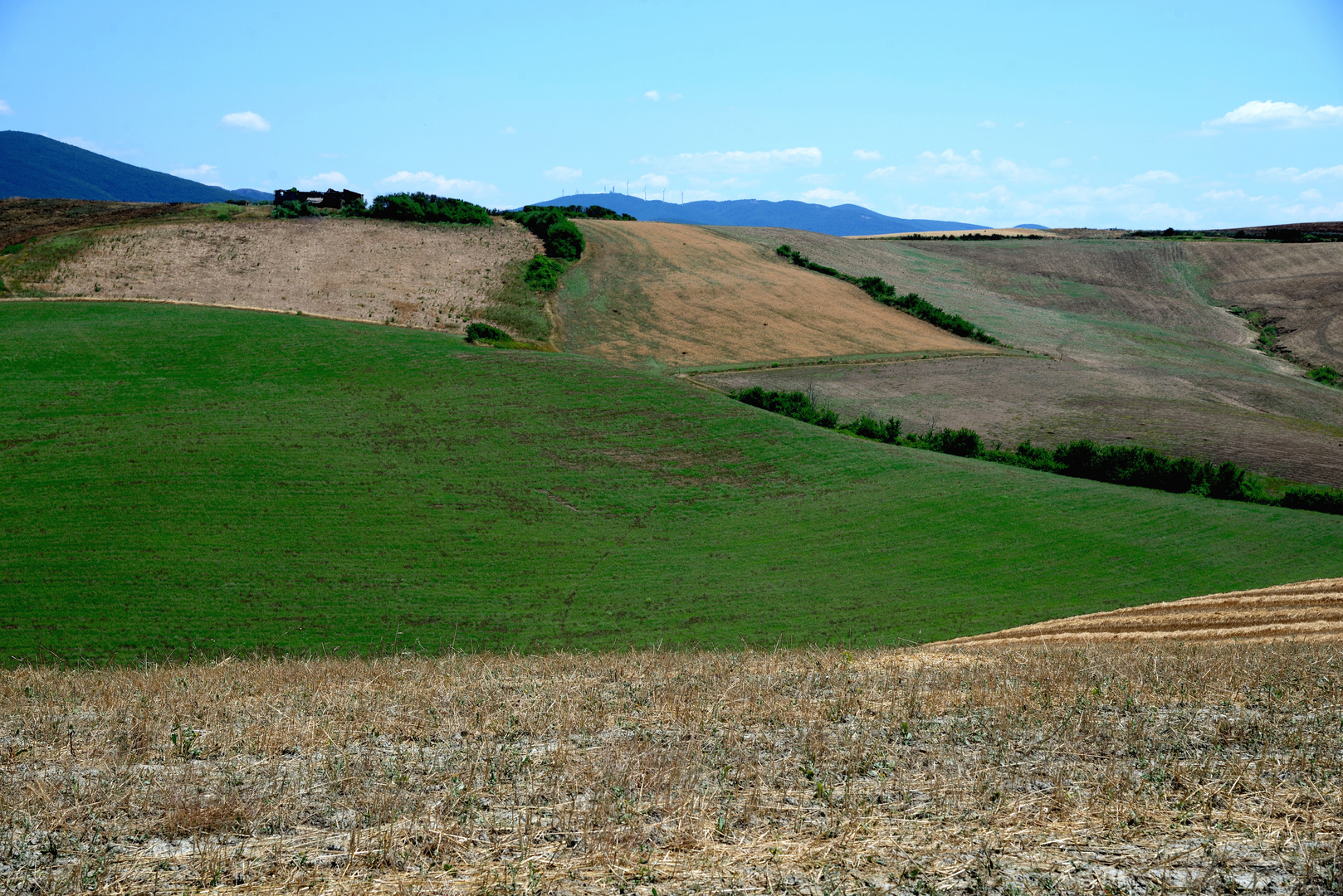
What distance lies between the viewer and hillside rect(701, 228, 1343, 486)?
41062 mm

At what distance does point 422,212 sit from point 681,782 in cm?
6556

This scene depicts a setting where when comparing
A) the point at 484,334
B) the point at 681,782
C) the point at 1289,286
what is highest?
the point at 1289,286

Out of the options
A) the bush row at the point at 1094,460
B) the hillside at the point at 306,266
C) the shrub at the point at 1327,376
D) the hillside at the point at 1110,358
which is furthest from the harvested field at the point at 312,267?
the shrub at the point at 1327,376

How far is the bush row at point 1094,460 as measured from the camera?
109ft

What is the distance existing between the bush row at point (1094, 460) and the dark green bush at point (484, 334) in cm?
1342

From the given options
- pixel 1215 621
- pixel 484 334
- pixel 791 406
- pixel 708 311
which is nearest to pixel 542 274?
pixel 708 311

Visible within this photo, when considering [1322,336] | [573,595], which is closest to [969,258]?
[1322,336]

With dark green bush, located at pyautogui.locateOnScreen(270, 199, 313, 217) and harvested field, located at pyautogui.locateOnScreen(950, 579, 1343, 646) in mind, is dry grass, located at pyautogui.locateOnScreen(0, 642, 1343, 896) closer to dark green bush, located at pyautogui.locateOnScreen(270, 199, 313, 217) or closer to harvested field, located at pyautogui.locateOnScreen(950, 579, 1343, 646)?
harvested field, located at pyautogui.locateOnScreen(950, 579, 1343, 646)

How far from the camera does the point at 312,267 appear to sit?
176 ft

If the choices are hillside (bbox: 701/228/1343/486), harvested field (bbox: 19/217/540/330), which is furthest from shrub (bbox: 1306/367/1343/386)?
harvested field (bbox: 19/217/540/330)

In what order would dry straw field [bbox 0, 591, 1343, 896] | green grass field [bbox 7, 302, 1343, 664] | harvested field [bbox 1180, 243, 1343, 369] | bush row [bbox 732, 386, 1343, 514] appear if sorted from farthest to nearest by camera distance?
harvested field [bbox 1180, 243, 1343, 369], bush row [bbox 732, 386, 1343, 514], green grass field [bbox 7, 302, 1343, 664], dry straw field [bbox 0, 591, 1343, 896]

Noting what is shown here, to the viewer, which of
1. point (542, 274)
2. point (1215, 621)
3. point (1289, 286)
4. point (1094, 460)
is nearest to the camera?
point (1215, 621)

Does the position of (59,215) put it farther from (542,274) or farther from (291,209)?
(542,274)

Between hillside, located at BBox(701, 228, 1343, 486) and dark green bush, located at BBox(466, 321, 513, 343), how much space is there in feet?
37.3
